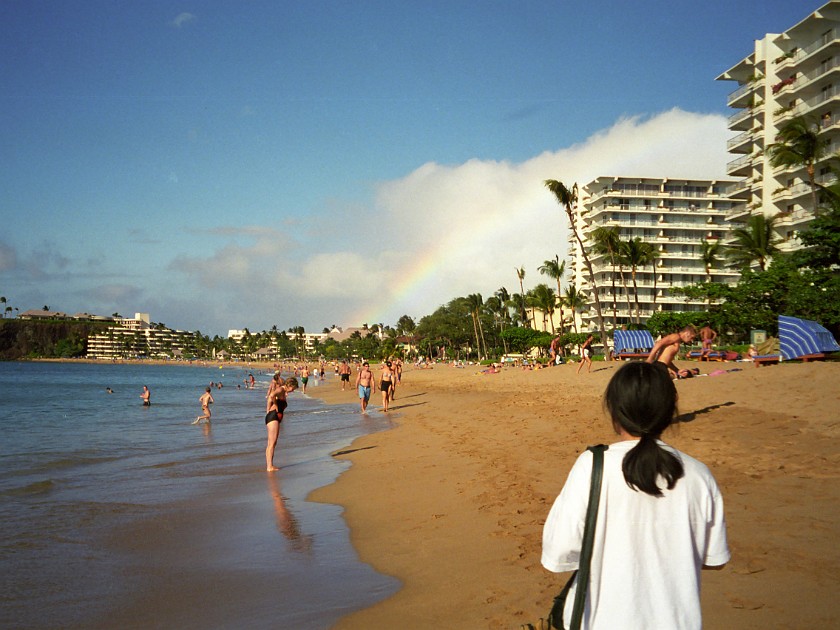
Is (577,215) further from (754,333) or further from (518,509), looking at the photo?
(518,509)

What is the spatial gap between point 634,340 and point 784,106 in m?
27.2

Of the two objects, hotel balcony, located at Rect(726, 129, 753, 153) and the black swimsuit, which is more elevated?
hotel balcony, located at Rect(726, 129, 753, 153)

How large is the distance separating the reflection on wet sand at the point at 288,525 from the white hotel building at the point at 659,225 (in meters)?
75.4

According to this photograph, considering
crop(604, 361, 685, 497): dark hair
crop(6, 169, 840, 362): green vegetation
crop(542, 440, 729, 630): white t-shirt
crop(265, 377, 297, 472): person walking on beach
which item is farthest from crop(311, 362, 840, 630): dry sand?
crop(6, 169, 840, 362): green vegetation

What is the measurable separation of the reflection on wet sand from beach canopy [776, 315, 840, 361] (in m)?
17.4

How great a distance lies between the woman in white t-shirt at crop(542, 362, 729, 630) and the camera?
1901 mm

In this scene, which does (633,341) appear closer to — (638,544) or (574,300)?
(638,544)

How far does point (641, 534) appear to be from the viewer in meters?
1.91

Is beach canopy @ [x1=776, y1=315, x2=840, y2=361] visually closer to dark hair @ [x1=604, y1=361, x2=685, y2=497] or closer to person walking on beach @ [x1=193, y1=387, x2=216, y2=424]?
person walking on beach @ [x1=193, y1=387, x2=216, y2=424]

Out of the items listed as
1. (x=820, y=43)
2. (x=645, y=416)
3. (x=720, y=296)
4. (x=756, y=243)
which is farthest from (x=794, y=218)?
(x=645, y=416)

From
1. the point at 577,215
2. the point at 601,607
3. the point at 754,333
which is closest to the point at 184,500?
the point at 601,607

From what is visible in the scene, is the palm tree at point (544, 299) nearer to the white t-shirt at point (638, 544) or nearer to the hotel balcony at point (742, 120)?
the hotel balcony at point (742, 120)

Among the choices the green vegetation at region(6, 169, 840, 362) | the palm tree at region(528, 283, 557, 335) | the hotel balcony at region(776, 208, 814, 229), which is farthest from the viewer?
the palm tree at region(528, 283, 557, 335)

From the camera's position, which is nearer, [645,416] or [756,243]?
[645,416]
